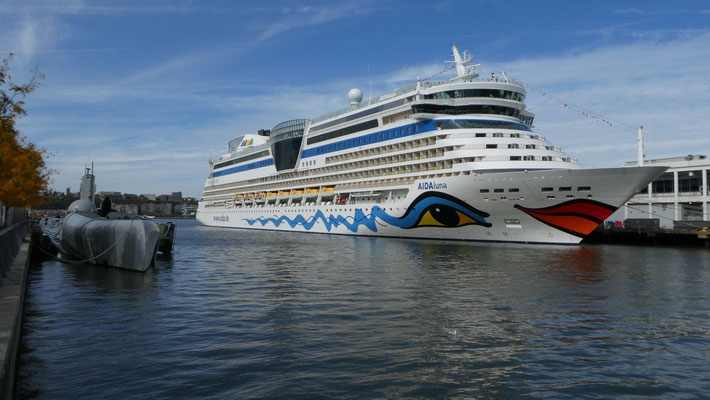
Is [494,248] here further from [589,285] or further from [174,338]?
[174,338]

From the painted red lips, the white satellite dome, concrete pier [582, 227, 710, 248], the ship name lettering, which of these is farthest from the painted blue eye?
the white satellite dome

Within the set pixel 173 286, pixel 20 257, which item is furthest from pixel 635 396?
pixel 20 257

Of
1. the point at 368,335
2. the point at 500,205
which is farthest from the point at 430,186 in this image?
the point at 368,335

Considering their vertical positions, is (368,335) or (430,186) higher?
(430,186)

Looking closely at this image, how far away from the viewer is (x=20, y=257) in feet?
67.7

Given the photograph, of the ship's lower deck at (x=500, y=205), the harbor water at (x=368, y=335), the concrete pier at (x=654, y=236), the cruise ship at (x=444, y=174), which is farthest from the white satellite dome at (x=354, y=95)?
the harbor water at (x=368, y=335)

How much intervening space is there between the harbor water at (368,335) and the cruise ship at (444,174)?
10648mm

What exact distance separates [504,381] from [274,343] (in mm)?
4721

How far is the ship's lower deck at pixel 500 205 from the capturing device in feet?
101

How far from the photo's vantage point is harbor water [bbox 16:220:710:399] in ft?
26.3

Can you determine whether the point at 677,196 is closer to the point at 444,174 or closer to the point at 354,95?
the point at 444,174

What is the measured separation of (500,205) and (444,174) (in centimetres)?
549

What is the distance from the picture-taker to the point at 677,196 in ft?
173

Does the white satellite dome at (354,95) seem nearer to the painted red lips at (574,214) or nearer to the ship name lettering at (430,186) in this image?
the ship name lettering at (430,186)
